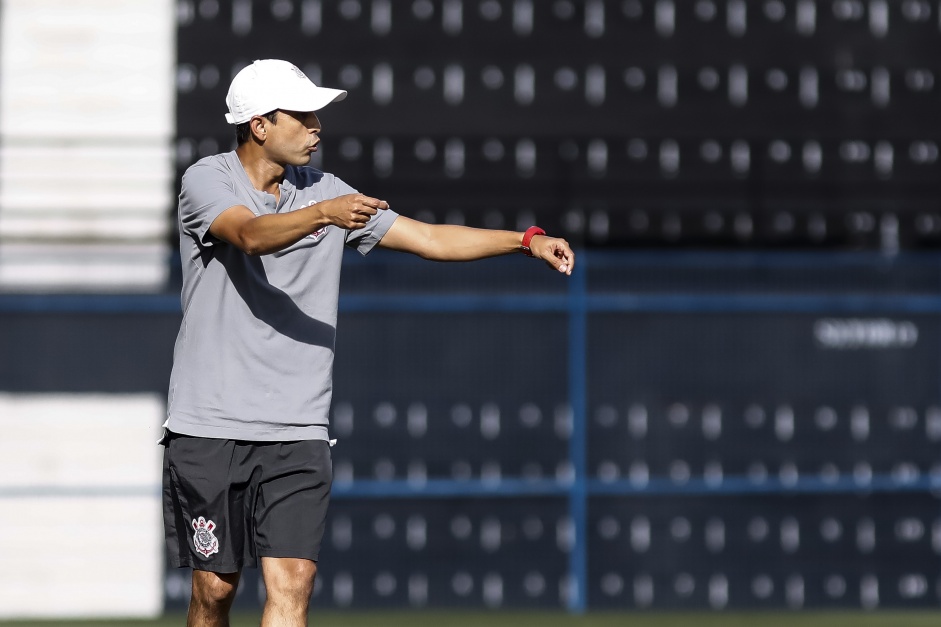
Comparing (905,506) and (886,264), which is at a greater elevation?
(886,264)

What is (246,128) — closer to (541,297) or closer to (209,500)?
(209,500)

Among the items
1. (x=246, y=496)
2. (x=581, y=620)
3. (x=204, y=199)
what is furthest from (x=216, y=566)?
(x=581, y=620)

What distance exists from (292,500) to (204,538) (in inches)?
9.4

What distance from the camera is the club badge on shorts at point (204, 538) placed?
4.12m

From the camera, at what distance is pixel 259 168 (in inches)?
163

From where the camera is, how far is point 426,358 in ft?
24.5

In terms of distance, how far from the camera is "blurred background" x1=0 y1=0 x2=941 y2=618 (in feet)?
24.2

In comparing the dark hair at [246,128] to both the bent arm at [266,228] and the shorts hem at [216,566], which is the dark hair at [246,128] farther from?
the shorts hem at [216,566]

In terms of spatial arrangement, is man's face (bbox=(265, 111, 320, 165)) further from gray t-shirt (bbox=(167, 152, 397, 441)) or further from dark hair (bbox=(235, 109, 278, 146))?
gray t-shirt (bbox=(167, 152, 397, 441))

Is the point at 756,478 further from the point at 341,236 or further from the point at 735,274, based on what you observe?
the point at 341,236

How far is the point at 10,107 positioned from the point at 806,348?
3728 mm

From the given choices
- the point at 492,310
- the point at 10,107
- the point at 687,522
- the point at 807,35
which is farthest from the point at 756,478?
the point at 10,107

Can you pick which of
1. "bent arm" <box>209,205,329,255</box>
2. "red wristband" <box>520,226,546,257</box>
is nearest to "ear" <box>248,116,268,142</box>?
"bent arm" <box>209,205,329,255</box>

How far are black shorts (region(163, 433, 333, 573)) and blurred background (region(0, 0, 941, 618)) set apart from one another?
3.22 meters
